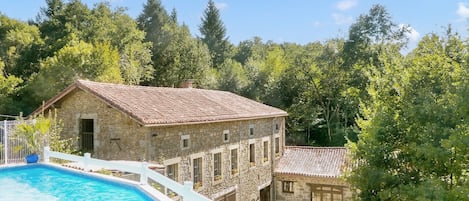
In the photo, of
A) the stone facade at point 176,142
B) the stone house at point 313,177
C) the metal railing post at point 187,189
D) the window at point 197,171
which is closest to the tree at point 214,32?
the stone house at point 313,177

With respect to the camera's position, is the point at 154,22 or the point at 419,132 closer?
the point at 419,132

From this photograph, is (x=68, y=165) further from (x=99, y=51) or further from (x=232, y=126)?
(x=99, y=51)

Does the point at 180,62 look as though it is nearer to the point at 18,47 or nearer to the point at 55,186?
the point at 18,47

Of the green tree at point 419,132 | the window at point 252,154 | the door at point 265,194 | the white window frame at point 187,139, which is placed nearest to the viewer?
the green tree at point 419,132

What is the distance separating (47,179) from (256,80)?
29.3m

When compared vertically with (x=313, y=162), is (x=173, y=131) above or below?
above

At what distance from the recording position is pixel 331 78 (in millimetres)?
38188

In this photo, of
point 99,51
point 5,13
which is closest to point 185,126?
point 99,51

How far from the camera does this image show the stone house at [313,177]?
22609mm

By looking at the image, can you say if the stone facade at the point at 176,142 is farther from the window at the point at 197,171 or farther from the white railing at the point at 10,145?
the white railing at the point at 10,145

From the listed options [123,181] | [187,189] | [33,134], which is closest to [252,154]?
[33,134]

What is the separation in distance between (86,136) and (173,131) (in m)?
3.75

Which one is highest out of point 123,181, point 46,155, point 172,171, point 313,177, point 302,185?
point 46,155

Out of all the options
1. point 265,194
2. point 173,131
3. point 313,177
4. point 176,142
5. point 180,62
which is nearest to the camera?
point 173,131
